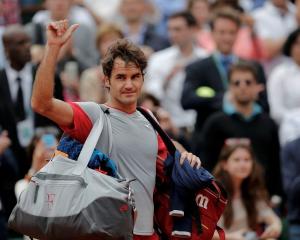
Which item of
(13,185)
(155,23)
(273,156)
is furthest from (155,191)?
(155,23)

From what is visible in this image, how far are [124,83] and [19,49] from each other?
475cm

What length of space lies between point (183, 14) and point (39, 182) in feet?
21.7

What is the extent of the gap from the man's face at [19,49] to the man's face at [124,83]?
4.59 m

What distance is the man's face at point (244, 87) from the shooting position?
11.1 m

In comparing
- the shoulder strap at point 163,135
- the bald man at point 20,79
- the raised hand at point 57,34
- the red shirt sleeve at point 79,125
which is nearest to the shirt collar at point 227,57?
the bald man at point 20,79

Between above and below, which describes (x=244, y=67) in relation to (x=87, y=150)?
below

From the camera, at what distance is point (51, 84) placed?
262 inches

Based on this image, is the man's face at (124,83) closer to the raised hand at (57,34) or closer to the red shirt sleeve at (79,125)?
the red shirt sleeve at (79,125)

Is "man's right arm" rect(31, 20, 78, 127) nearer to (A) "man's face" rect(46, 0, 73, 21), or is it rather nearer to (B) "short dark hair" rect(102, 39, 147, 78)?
(B) "short dark hair" rect(102, 39, 147, 78)

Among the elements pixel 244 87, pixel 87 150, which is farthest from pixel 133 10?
pixel 87 150

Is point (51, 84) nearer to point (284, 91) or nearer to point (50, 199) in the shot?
point (50, 199)

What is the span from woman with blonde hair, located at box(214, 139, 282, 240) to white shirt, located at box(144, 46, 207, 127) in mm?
2083

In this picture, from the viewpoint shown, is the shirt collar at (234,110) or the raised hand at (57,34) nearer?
the raised hand at (57,34)

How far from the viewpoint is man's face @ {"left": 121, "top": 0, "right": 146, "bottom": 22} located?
13969mm
